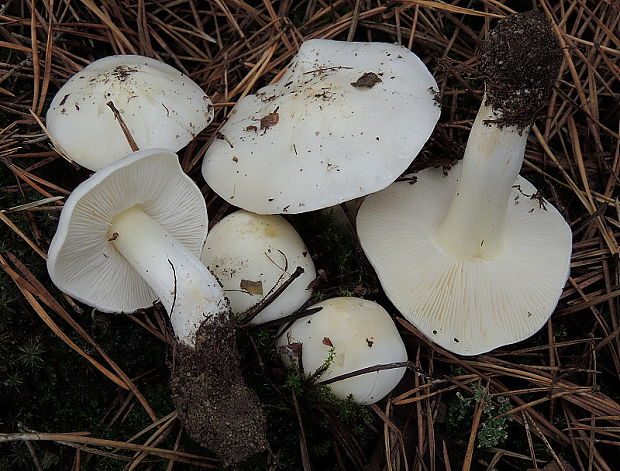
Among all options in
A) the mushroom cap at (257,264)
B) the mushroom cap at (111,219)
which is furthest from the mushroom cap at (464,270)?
the mushroom cap at (111,219)

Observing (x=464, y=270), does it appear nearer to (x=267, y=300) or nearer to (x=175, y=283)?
(x=267, y=300)

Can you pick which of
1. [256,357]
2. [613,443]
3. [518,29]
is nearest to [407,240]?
[256,357]

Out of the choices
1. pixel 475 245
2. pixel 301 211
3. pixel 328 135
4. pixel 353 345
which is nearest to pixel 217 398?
pixel 353 345

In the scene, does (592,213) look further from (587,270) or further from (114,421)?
(114,421)

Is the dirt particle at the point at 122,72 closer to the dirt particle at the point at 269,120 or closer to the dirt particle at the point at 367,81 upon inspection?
the dirt particle at the point at 269,120

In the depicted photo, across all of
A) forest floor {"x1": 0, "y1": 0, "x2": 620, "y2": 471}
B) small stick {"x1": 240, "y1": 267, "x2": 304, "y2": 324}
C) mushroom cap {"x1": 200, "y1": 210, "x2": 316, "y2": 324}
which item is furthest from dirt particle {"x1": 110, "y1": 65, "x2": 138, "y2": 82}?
small stick {"x1": 240, "y1": 267, "x2": 304, "y2": 324}
